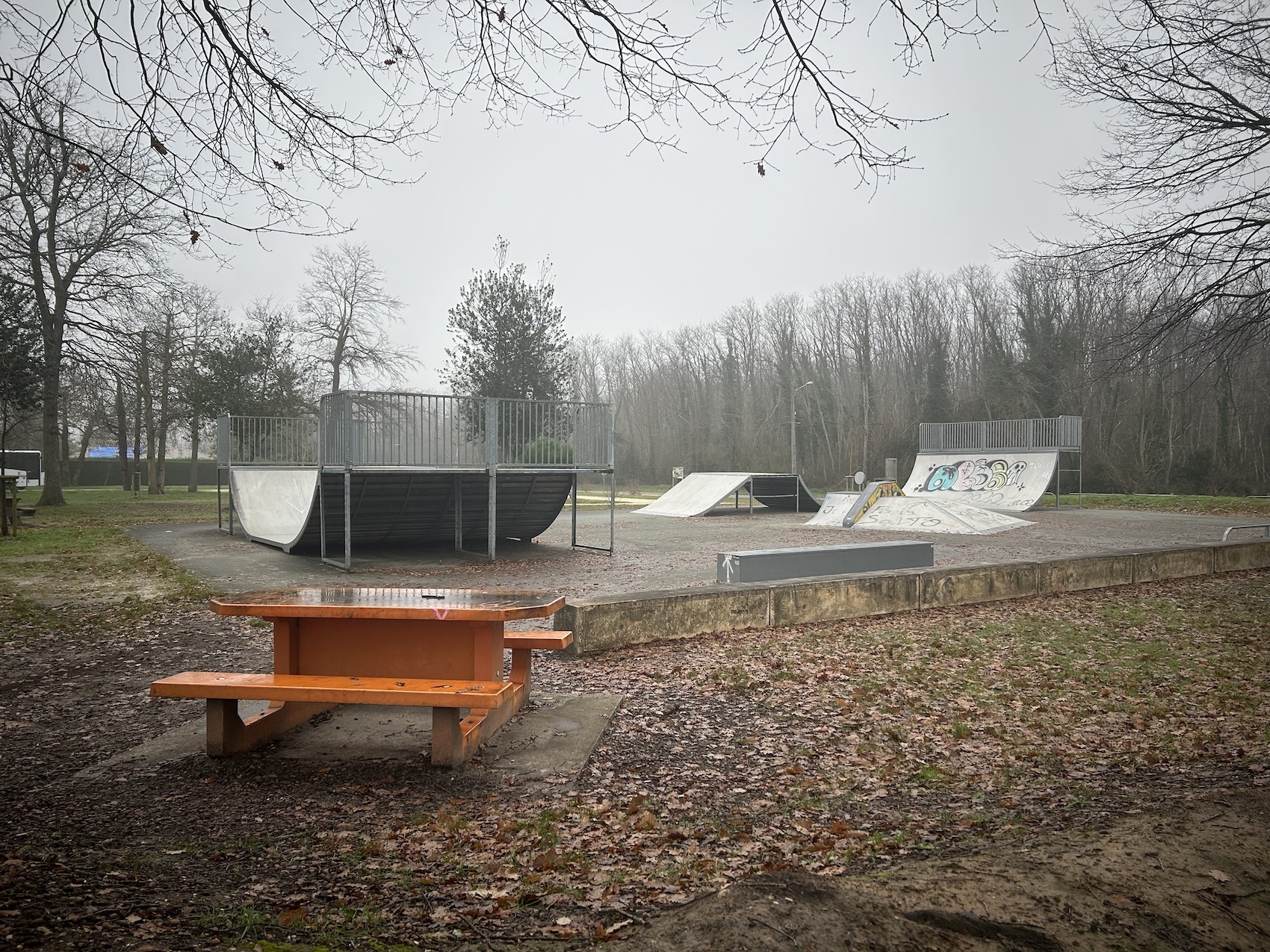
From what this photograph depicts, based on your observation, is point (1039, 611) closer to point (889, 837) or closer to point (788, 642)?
point (788, 642)

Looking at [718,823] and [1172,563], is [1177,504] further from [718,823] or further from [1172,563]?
[718,823]

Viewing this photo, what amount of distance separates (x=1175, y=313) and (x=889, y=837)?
9.20m

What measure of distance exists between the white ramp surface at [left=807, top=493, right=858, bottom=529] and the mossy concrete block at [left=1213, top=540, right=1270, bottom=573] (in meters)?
9.74

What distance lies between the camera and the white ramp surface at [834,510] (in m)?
21.4

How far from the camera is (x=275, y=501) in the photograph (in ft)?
51.9

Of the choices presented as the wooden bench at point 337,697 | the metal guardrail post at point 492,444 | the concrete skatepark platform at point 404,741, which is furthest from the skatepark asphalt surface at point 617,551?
→ the wooden bench at point 337,697

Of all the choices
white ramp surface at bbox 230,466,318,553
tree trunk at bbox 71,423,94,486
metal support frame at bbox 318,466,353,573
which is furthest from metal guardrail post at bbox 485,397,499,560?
tree trunk at bbox 71,423,94,486

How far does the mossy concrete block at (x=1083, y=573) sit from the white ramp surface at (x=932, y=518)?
7.97 m

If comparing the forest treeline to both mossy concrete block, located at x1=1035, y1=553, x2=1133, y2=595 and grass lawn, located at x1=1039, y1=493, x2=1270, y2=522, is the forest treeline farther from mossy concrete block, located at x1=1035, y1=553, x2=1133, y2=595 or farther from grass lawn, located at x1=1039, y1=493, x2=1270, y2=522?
mossy concrete block, located at x1=1035, y1=553, x2=1133, y2=595

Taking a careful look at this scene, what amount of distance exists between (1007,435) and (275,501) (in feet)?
91.3

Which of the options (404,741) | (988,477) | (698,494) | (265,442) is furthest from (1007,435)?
(404,741)

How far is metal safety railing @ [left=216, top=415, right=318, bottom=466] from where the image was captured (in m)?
17.5

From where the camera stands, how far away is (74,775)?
3.80 meters

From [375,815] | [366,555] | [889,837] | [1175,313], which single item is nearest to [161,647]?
[375,815]
